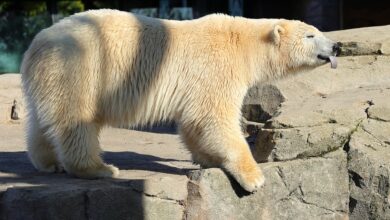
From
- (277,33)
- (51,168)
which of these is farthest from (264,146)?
(51,168)

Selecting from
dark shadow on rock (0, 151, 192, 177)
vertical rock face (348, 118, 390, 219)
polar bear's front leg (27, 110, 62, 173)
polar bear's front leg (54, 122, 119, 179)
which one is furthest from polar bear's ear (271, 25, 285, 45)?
polar bear's front leg (27, 110, 62, 173)

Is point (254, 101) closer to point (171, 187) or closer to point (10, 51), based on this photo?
point (171, 187)

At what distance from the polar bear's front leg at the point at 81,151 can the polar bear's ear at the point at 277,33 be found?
1.46 metres

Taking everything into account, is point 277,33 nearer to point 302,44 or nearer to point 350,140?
point 302,44

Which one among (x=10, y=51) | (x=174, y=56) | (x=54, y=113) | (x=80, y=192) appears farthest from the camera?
(x=10, y=51)

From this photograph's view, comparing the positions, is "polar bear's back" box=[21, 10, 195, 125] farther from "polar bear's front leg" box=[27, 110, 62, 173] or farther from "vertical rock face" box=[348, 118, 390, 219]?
"vertical rock face" box=[348, 118, 390, 219]

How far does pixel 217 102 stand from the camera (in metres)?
5.10

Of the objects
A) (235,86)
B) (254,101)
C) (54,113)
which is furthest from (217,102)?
(254,101)

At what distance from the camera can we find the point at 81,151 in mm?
5055

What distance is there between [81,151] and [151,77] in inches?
29.7

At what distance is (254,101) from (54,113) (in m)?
2.69

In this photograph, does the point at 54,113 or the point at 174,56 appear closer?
the point at 54,113

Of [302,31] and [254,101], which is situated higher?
[302,31]

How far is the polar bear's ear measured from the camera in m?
5.44
